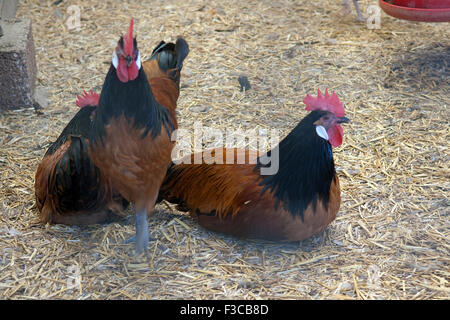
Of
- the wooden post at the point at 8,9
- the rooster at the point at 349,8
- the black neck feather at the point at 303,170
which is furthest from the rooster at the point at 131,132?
the rooster at the point at 349,8

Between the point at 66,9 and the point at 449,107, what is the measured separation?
4.70m

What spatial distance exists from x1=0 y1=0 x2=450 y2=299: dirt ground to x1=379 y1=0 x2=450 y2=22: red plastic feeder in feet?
1.61

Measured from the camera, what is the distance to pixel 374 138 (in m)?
4.27

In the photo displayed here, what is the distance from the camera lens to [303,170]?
3004 millimetres

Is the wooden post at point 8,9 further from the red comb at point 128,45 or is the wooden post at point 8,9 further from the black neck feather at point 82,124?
the red comb at point 128,45

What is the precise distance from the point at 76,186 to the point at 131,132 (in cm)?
69

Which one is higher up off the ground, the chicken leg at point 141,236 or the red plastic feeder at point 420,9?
the red plastic feeder at point 420,9

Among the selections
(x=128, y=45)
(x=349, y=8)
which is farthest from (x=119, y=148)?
(x=349, y=8)

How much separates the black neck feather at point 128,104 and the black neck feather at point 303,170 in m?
0.76

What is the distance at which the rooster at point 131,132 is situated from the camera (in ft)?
8.53

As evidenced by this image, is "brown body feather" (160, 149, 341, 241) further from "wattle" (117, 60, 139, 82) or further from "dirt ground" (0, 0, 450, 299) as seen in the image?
"wattle" (117, 60, 139, 82)

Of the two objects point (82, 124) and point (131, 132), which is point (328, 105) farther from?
point (82, 124)

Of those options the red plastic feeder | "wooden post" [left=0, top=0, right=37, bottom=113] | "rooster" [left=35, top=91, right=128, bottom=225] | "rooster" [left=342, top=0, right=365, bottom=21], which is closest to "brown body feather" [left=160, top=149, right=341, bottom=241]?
"rooster" [left=35, top=91, right=128, bottom=225]
